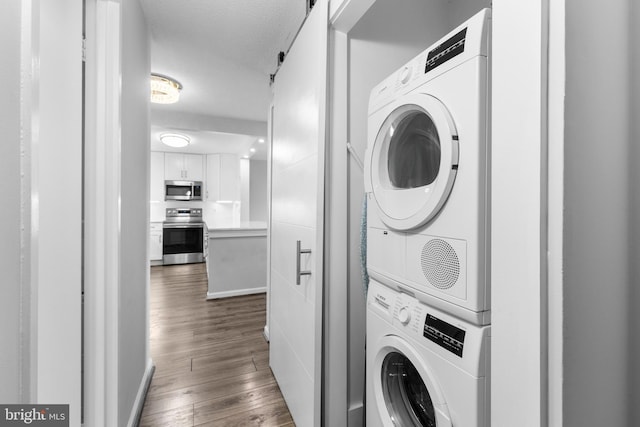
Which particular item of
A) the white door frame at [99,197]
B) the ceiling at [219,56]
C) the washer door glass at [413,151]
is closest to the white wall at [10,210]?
the white door frame at [99,197]

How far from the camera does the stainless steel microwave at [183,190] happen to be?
5.50m

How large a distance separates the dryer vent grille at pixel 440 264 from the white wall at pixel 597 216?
27 centimetres

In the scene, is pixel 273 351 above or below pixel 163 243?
below

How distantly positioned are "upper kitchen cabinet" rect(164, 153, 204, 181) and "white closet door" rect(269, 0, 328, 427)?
14.4ft

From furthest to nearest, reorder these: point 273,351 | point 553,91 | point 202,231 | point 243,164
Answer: point 243,164 → point 202,231 → point 273,351 → point 553,91

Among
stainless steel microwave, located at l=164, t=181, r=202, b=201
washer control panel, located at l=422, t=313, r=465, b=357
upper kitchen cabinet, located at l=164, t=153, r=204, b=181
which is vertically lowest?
washer control panel, located at l=422, t=313, r=465, b=357

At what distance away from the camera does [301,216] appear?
4.76 ft

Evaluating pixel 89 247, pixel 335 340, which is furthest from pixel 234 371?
pixel 89 247

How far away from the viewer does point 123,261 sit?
1315mm

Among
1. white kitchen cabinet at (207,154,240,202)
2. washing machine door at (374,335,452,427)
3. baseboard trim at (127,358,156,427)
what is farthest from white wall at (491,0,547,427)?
white kitchen cabinet at (207,154,240,202)

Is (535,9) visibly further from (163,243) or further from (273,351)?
(163,243)

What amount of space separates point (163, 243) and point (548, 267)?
233 inches

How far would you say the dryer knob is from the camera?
937mm

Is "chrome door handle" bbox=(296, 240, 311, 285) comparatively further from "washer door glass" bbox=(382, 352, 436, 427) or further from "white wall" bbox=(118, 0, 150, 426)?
"white wall" bbox=(118, 0, 150, 426)
